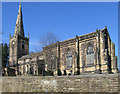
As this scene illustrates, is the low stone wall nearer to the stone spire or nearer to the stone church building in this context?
the stone church building

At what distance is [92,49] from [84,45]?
7.09 ft

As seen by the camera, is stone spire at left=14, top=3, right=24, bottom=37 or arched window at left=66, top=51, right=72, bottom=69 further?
stone spire at left=14, top=3, right=24, bottom=37

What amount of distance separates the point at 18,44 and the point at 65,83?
4401cm

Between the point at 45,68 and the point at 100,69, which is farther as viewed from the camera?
the point at 45,68

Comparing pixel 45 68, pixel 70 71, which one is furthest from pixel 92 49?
pixel 45 68

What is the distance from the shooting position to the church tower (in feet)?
180

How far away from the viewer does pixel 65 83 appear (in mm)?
14688

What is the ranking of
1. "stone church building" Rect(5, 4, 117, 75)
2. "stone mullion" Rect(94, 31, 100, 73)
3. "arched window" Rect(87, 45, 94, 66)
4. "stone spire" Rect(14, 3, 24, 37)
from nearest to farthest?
"stone mullion" Rect(94, 31, 100, 73) → "stone church building" Rect(5, 4, 117, 75) → "arched window" Rect(87, 45, 94, 66) → "stone spire" Rect(14, 3, 24, 37)

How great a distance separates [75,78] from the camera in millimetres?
14500

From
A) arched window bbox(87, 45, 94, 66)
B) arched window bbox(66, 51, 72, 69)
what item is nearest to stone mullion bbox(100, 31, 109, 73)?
arched window bbox(87, 45, 94, 66)

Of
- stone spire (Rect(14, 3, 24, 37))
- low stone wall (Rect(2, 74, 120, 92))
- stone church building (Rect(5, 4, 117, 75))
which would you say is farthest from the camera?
stone spire (Rect(14, 3, 24, 37))

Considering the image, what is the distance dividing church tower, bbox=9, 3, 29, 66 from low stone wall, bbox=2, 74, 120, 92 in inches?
1497

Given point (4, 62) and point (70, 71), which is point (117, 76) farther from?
point (4, 62)

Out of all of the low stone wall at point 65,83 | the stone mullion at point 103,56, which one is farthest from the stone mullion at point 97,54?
the low stone wall at point 65,83
